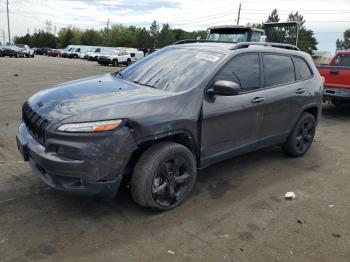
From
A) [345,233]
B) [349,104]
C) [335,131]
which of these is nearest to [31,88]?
[335,131]

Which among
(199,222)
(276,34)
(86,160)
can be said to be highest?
(276,34)

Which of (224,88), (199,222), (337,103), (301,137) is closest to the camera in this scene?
(199,222)

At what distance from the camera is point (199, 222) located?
3861mm

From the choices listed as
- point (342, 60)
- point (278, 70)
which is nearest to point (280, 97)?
point (278, 70)

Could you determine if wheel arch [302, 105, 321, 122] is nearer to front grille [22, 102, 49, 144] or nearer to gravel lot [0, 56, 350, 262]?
gravel lot [0, 56, 350, 262]

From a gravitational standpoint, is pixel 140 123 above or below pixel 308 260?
above

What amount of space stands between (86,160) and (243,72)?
2.35 metres

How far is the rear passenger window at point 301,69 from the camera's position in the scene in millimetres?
5762

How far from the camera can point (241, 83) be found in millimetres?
4672

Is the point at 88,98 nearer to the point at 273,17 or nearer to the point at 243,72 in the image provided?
the point at 243,72

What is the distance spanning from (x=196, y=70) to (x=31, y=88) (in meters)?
9.76

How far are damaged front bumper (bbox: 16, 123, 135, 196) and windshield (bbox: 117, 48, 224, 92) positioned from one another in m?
1.04

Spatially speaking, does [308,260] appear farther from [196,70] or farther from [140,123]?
[196,70]

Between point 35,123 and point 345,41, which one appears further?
point 345,41
